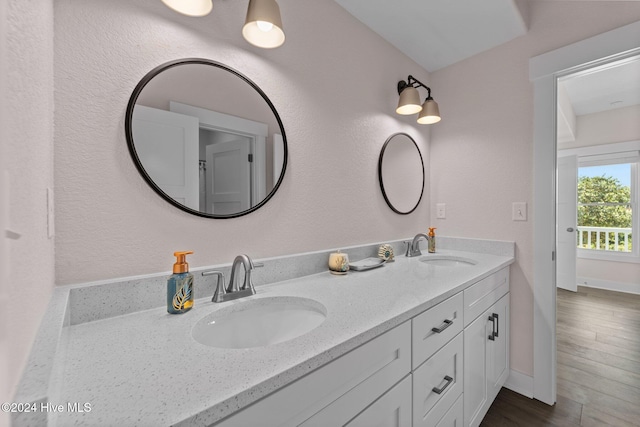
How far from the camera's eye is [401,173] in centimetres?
196

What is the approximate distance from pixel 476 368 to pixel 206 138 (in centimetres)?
160

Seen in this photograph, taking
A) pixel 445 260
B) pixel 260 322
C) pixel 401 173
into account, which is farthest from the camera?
pixel 401 173

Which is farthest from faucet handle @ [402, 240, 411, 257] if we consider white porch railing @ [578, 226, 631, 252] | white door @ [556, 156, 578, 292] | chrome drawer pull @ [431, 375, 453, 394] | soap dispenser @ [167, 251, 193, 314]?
white porch railing @ [578, 226, 631, 252]

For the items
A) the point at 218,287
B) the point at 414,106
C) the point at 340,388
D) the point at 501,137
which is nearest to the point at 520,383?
the point at 501,137

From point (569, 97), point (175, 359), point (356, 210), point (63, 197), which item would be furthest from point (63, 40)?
point (569, 97)

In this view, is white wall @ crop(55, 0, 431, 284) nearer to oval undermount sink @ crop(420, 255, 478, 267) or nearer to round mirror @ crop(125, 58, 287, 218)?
round mirror @ crop(125, 58, 287, 218)

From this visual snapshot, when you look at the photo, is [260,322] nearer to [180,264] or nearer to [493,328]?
[180,264]

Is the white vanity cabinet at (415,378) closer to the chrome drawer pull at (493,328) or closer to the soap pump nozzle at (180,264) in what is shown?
the chrome drawer pull at (493,328)

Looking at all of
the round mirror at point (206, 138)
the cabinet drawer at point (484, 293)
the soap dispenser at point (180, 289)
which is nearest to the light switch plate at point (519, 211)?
the cabinet drawer at point (484, 293)

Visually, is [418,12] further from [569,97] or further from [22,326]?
[569,97]

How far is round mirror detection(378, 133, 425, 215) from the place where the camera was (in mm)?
1836

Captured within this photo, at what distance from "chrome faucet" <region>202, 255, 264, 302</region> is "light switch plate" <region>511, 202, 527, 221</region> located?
1.72 meters

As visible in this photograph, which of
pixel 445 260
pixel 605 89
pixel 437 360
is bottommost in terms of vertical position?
pixel 437 360

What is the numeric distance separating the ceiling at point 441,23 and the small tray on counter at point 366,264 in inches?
56.0
